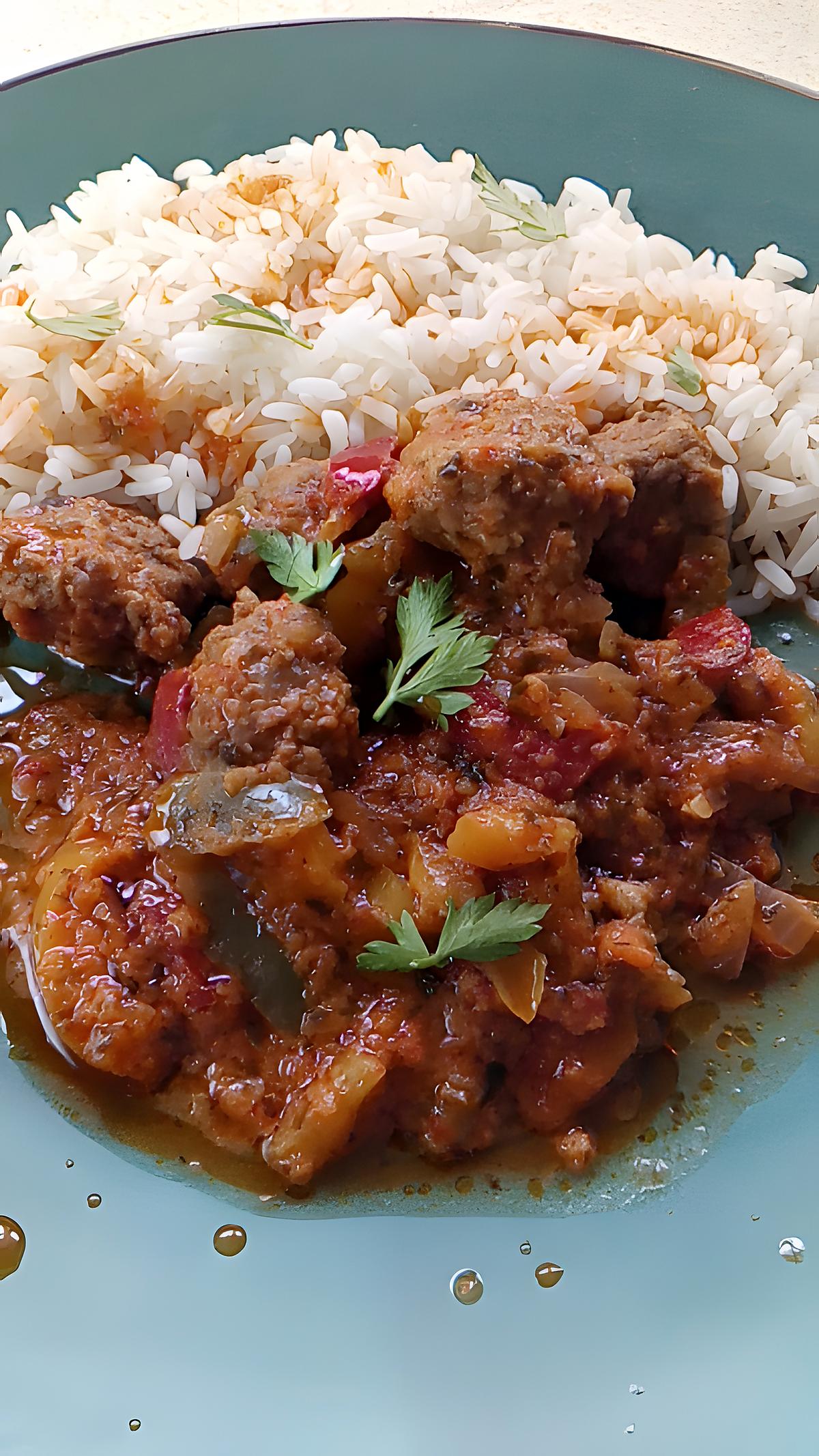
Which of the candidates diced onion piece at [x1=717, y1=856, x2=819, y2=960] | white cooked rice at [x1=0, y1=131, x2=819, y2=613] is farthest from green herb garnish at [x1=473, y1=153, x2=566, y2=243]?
diced onion piece at [x1=717, y1=856, x2=819, y2=960]

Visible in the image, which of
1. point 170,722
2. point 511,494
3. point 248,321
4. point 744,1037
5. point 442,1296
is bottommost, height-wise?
point 442,1296

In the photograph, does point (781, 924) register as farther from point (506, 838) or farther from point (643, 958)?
point (506, 838)

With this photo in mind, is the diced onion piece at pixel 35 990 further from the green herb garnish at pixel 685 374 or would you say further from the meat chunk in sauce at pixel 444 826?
the green herb garnish at pixel 685 374

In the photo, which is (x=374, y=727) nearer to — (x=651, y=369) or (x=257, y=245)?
(x=651, y=369)

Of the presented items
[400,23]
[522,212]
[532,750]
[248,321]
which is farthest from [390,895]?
[400,23]

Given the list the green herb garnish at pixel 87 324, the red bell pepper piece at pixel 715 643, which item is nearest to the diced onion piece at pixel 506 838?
the red bell pepper piece at pixel 715 643

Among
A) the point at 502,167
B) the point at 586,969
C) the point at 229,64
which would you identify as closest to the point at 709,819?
the point at 586,969
